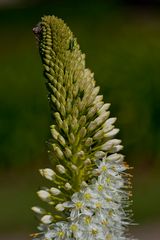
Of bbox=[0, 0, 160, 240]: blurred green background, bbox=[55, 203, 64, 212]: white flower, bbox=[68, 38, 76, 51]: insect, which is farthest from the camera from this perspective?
bbox=[0, 0, 160, 240]: blurred green background

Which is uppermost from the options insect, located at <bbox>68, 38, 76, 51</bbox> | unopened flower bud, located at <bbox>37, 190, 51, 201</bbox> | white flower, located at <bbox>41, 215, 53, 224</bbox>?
insect, located at <bbox>68, 38, 76, 51</bbox>

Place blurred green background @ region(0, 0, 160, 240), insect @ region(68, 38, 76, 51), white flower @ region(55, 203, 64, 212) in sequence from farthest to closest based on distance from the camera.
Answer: blurred green background @ region(0, 0, 160, 240) → insect @ region(68, 38, 76, 51) → white flower @ region(55, 203, 64, 212)

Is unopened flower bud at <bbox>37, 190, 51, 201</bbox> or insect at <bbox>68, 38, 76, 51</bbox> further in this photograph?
insect at <bbox>68, 38, 76, 51</bbox>

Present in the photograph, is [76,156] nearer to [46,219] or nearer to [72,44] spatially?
[46,219]

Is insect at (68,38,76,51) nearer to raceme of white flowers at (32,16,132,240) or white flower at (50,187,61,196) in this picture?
raceme of white flowers at (32,16,132,240)

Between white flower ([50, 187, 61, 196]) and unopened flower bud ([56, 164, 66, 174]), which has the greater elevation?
unopened flower bud ([56, 164, 66, 174])

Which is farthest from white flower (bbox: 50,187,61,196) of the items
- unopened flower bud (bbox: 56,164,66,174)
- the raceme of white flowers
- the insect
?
the insect

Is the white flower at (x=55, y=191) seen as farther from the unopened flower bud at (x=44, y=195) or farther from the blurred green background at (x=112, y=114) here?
the blurred green background at (x=112, y=114)

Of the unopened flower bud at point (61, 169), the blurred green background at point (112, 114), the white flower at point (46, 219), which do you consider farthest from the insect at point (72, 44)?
the blurred green background at point (112, 114)
